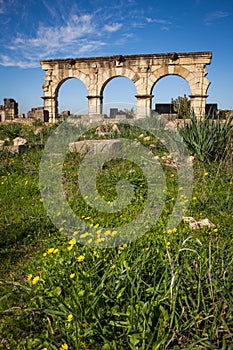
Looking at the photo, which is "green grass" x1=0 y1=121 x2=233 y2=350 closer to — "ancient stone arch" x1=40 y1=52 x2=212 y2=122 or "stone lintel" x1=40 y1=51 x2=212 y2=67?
"ancient stone arch" x1=40 y1=52 x2=212 y2=122

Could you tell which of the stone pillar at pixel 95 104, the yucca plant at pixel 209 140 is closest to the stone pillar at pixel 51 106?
the stone pillar at pixel 95 104

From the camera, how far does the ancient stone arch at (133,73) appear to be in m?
15.7

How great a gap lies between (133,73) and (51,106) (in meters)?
5.33

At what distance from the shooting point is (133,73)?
16531mm

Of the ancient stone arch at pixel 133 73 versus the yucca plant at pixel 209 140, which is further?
the ancient stone arch at pixel 133 73

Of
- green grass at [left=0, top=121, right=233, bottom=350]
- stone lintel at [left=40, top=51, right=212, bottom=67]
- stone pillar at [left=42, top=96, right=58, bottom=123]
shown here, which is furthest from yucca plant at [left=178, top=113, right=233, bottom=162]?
stone pillar at [left=42, top=96, right=58, bottom=123]

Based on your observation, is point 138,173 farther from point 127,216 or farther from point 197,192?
point 127,216

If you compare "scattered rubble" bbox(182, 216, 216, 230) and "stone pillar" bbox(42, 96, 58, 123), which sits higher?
"stone pillar" bbox(42, 96, 58, 123)

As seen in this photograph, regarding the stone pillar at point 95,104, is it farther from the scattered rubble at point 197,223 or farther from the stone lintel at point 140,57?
the scattered rubble at point 197,223

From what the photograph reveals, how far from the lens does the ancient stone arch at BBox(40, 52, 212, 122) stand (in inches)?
618

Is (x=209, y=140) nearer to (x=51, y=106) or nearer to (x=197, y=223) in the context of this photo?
(x=197, y=223)

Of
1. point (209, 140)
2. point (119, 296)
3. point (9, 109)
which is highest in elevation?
point (9, 109)

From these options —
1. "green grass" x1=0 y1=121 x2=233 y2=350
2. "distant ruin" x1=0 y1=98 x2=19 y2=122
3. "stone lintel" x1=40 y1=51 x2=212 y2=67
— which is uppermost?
"stone lintel" x1=40 y1=51 x2=212 y2=67

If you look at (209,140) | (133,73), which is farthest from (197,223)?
(133,73)
